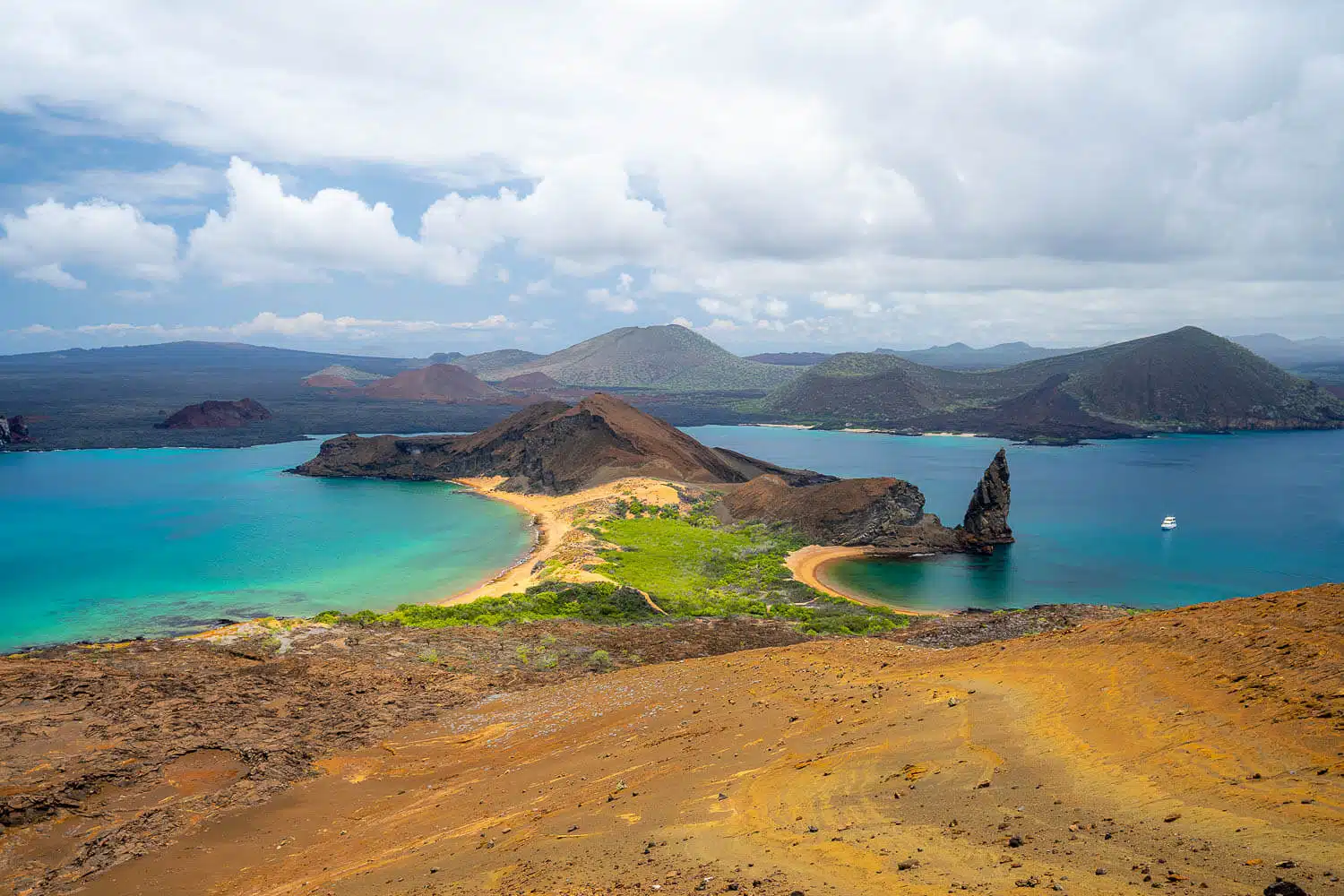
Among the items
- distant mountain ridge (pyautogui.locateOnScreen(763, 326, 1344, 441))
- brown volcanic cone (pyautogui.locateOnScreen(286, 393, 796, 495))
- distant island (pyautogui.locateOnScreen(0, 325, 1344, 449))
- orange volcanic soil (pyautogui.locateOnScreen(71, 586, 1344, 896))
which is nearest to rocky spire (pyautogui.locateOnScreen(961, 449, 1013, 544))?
brown volcanic cone (pyautogui.locateOnScreen(286, 393, 796, 495))

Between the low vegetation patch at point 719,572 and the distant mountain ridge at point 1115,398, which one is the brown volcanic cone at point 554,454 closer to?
the low vegetation patch at point 719,572

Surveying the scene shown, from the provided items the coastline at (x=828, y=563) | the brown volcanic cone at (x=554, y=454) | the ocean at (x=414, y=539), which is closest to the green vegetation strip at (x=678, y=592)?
the coastline at (x=828, y=563)

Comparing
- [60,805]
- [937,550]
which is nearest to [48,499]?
[60,805]

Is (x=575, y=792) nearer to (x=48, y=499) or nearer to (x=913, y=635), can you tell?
(x=913, y=635)

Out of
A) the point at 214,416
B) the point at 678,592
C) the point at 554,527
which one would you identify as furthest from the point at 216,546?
the point at 214,416

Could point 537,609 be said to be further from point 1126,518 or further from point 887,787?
point 1126,518
